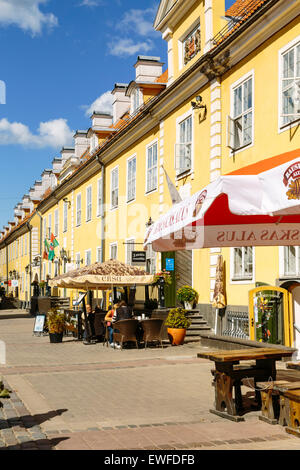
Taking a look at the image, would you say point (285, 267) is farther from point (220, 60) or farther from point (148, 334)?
point (220, 60)

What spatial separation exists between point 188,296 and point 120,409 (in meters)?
10.8

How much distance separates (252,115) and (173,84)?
5437 millimetres

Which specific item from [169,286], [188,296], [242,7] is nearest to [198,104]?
[242,7]

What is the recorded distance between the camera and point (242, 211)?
20.0ft

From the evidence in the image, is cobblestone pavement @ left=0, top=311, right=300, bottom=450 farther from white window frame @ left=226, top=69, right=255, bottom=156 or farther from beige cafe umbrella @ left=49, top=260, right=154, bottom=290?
white window frame @ left=226, top=69, right=255, bottom=156

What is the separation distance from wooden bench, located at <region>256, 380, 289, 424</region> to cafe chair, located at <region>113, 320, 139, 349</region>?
8.81 m

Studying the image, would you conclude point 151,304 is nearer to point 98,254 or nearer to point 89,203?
point 98,254

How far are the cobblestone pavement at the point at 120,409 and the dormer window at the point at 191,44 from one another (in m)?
10.4

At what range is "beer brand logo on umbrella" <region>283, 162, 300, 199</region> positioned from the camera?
557 cm

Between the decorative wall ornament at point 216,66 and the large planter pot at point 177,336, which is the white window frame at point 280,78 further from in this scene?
the large planter pot at point 177,336

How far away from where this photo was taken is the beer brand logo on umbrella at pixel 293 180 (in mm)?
5570

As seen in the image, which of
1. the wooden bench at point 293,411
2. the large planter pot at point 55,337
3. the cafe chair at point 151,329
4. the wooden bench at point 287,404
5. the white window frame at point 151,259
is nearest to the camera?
the wooden bench at point 293,411

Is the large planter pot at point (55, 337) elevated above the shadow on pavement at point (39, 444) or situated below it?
below

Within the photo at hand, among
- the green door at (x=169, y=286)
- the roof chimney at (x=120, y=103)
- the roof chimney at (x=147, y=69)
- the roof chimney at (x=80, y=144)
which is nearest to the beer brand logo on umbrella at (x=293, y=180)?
the green door at (x=169, y=286)
